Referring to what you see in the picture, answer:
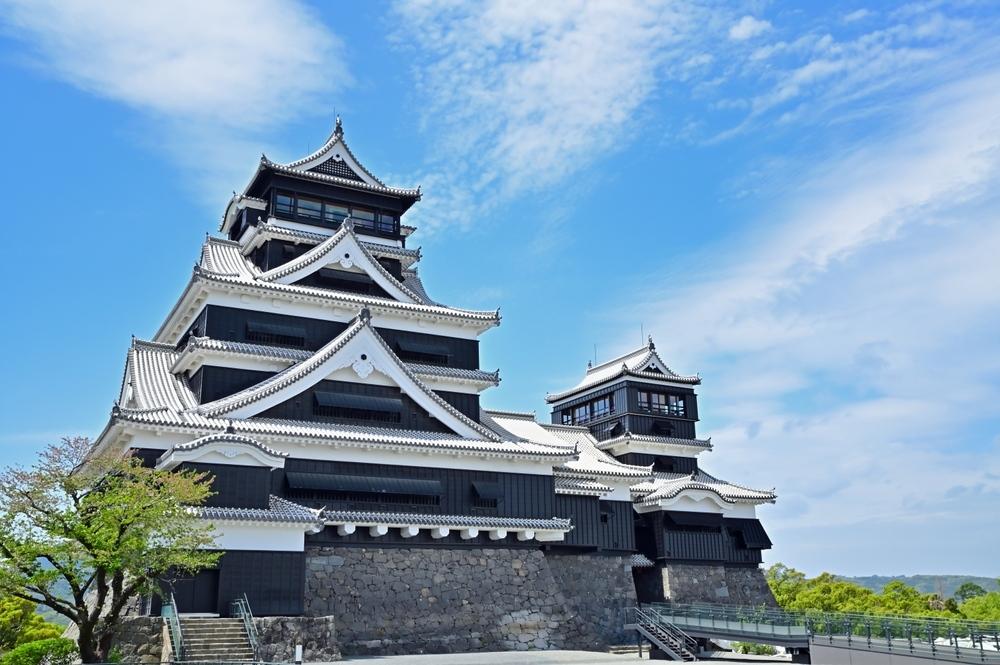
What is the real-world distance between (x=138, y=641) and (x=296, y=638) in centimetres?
352

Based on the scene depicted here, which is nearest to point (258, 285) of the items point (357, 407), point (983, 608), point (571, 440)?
point (357, 407)

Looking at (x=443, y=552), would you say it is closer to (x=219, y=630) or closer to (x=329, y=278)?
(x=219, y=630)

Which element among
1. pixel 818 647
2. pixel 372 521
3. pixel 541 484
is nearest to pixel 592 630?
pixel 541 484

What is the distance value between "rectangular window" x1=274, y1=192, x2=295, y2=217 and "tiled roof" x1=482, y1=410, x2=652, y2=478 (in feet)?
35.0

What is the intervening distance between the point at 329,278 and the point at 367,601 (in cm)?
1182

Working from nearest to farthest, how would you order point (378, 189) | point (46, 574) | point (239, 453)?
point (46, 574)
point (239, 453)
point (378, 189)

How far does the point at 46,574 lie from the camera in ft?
59.4

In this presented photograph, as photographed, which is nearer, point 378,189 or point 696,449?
point 378,189

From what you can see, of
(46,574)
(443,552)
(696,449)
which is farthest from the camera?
(696,449)

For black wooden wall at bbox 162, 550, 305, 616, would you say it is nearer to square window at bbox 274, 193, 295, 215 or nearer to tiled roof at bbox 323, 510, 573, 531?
tiled roof at bbox 323, 510, 573, 531

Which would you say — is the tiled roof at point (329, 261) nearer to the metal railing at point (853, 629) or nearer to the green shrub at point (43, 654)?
the green shrub at point (43, 654)

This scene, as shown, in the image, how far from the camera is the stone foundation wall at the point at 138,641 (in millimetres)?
19703

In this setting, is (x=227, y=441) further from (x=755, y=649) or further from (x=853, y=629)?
(x=755, y=649)

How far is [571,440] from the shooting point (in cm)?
4038
